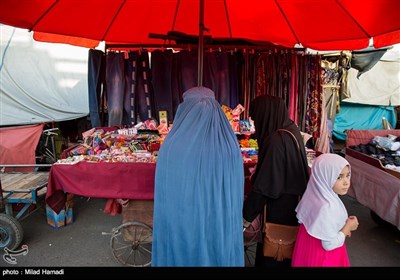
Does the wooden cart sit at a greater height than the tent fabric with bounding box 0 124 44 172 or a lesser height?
lesser

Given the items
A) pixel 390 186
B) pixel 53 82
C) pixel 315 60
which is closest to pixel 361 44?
pixel 315 60

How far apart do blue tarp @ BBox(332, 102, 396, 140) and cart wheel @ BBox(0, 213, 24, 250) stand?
6692mm

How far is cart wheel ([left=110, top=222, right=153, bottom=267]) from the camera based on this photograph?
2914 millimetres

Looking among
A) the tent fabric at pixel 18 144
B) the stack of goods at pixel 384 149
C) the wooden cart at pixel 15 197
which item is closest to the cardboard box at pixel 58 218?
the wooden cart at pixel 15 197

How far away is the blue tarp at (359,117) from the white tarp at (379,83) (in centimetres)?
24

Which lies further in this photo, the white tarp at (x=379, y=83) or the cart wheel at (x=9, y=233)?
the white tarp at (x=379, y=83)

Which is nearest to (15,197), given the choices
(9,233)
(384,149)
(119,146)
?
(9,233)

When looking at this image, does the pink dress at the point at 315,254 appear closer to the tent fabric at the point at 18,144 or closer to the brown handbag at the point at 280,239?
the brown handbag at the point at 280,239

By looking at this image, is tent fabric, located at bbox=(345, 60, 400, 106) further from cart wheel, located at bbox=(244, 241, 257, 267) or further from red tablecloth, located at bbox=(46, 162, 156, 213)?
red tablecloth, located at bbox=(46, 162, 156, 213)

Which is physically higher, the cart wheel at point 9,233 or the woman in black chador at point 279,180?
the woman in black chador at point 279,180

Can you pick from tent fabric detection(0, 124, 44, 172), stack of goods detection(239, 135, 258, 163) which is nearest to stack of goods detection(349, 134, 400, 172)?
stack of goods detection(239, 135, 258, 163)

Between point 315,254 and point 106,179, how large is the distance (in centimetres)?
202

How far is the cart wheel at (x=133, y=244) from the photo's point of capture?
2.91m

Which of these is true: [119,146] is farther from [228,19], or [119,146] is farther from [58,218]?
[228,19]
